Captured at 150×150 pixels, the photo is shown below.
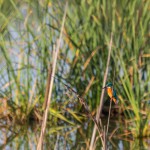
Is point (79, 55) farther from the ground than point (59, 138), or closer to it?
farther from the ground

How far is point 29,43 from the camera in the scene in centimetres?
605

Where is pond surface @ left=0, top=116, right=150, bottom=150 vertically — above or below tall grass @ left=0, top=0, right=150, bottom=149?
below

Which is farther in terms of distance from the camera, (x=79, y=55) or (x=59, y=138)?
(x=79, y=55)

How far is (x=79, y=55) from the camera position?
20.5ft

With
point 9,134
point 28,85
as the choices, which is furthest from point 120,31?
point 9,134

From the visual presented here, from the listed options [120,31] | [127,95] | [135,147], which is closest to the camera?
[135,147]

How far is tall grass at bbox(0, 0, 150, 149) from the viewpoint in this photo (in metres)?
6.08

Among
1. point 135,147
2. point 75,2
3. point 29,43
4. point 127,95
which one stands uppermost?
point 75,2

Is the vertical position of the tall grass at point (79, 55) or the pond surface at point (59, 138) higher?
the tall grass at point (79, 55)

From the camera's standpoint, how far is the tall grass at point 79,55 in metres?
6.08

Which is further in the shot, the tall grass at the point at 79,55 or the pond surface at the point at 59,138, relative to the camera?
the tall grass at the point at 79,55

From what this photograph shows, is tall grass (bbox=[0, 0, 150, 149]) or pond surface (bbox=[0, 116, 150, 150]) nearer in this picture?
pond surface (bbox=[0, 116, 150, 150])

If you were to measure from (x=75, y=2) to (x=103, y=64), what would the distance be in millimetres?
636

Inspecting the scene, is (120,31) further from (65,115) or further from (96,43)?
(65,115)
